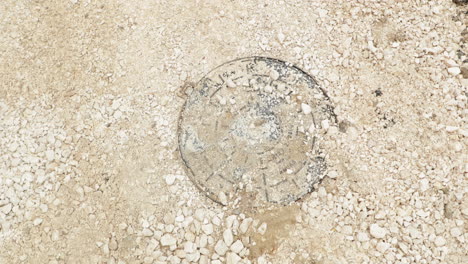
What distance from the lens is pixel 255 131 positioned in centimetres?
253

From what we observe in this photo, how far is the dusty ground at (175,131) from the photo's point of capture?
2.32m

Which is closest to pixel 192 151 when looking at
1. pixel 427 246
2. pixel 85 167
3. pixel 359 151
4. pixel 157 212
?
pixel 157 212

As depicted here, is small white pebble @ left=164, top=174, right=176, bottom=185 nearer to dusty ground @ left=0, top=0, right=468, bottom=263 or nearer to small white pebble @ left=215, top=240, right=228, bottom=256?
dusty ground @ left=0, top=0, right=468, bottom=263

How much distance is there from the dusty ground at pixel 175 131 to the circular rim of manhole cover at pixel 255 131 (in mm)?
72

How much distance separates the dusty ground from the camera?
2.32m

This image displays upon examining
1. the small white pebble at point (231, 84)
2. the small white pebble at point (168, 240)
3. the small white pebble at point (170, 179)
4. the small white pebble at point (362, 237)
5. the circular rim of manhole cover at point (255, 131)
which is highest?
the small white pebble at point (231, 84)

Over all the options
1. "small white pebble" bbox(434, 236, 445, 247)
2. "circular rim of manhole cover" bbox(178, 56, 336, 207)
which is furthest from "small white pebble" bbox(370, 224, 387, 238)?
"circular rim of manhole cover" bbox(178, 56, 336, 207)

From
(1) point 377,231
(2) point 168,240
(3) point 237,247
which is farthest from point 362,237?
(2) point 168,240

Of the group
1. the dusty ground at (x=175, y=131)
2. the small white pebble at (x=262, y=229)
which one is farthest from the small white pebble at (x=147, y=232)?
the small white pebble at (x=262, y=229)

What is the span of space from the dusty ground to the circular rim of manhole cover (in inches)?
2.8

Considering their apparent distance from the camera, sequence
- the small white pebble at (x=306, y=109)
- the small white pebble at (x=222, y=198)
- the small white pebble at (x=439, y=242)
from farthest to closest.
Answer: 1. the small white pebble at (x=306, y=109)
2. the small white pebble at (x=222, y=198)
3. the small white pebble at (x=439, y=242)

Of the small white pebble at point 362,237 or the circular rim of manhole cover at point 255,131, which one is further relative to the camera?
the circular rim of manhole cover at point 255,131

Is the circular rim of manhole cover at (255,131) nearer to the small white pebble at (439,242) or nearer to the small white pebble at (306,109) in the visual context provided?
the small white pebble at (306,109)

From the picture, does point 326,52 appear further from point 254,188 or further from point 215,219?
point 215,219
